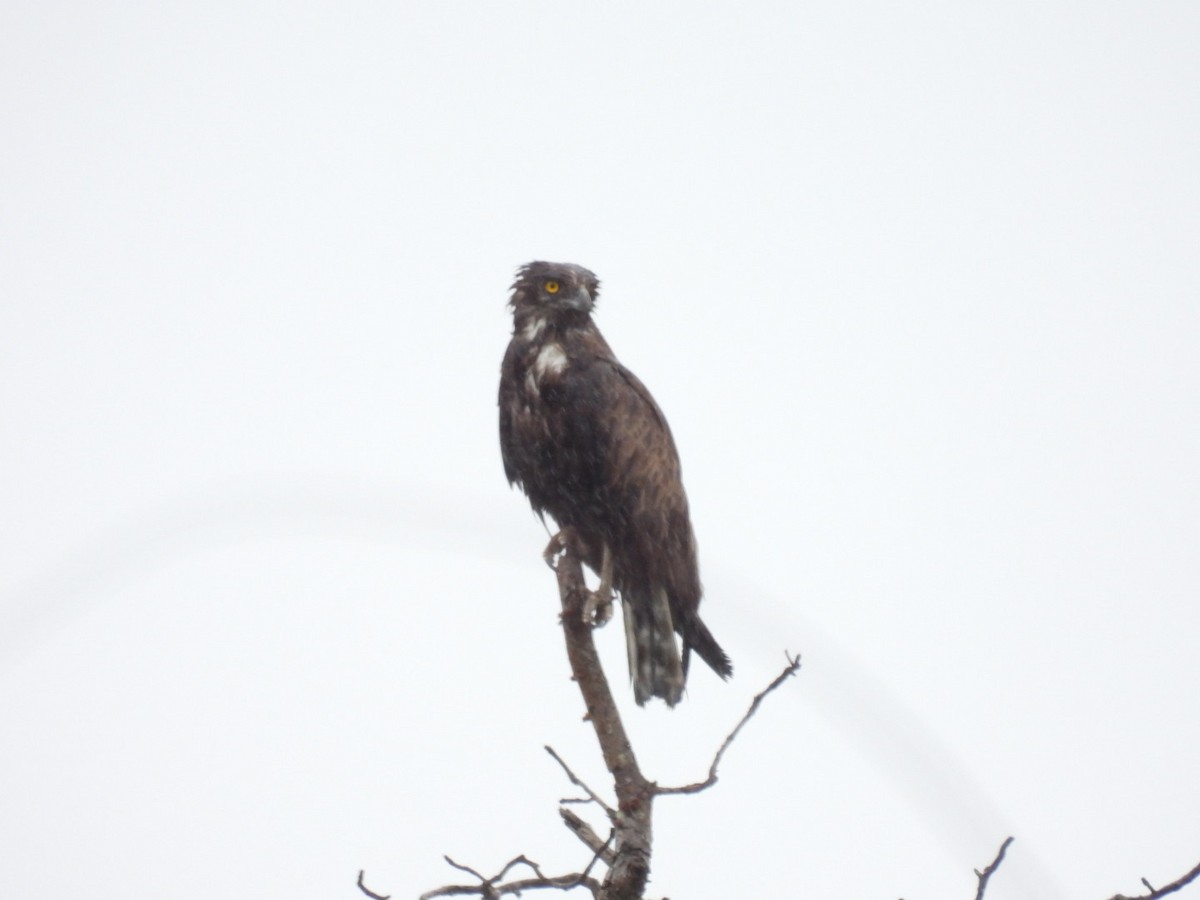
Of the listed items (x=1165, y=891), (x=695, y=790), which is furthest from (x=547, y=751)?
(x=1165, y=891)

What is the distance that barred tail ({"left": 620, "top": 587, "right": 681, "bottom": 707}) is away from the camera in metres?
6.66

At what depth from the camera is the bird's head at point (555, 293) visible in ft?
24.6

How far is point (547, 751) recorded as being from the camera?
13.5 ft

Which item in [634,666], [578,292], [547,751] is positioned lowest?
[547,751]

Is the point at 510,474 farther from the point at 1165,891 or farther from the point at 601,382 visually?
the point at 1165,891

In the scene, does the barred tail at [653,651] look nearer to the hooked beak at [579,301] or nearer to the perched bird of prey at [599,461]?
the perched bird of prey at [599,461]

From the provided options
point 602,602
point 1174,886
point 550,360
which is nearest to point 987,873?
point 1174,886

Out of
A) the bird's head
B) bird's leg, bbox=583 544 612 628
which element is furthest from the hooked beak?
bird's leg, bbox=583 544 612 628

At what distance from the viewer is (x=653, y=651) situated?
673 cm

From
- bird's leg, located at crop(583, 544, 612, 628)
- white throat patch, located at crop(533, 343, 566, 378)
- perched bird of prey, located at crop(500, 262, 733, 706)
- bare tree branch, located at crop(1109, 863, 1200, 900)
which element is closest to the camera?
bare tree branch, located at crop(1109, 863, 1200, 900)

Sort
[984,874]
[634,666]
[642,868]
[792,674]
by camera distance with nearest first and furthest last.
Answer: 1. [984,874]
2. [792,674]
3. [642,868]
4. [634,666]

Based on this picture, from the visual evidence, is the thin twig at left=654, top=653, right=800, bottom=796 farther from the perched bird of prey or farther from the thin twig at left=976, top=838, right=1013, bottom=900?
the perched bird of prey

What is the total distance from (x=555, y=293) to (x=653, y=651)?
2.13 meters

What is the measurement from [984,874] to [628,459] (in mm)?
3966
